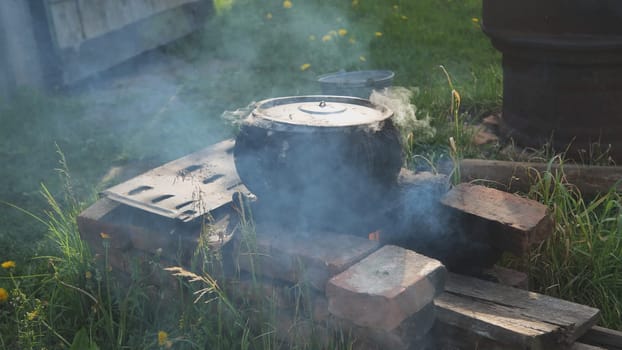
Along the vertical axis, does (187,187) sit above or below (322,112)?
below

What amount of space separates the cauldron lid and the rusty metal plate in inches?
14.3

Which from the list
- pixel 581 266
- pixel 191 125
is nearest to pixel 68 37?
pixel 191 125

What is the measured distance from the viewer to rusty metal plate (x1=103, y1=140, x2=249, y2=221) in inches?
109

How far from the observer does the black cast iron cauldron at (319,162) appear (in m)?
2.53

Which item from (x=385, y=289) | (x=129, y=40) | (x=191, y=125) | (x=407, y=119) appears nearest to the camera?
(x=385, y=289)

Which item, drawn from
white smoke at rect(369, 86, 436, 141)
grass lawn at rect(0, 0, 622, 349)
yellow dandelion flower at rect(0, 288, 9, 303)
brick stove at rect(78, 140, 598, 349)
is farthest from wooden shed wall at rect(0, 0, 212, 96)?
brick stove at rect(78, 140, 598, 349)

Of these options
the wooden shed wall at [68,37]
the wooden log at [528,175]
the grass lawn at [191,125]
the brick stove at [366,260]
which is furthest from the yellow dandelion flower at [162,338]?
the wooden shed wall at [68,37]

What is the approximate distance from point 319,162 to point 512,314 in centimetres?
81

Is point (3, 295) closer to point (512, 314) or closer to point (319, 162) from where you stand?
point (319, 162)

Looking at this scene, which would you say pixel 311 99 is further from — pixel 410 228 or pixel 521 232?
pixel 521 232

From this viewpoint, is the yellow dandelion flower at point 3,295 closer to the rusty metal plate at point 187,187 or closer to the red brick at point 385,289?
the rusty metal plate at point 187,187

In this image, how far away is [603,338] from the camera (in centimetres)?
241

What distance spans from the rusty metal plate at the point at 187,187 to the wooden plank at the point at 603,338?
1.37m

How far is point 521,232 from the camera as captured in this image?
2.51 metres
